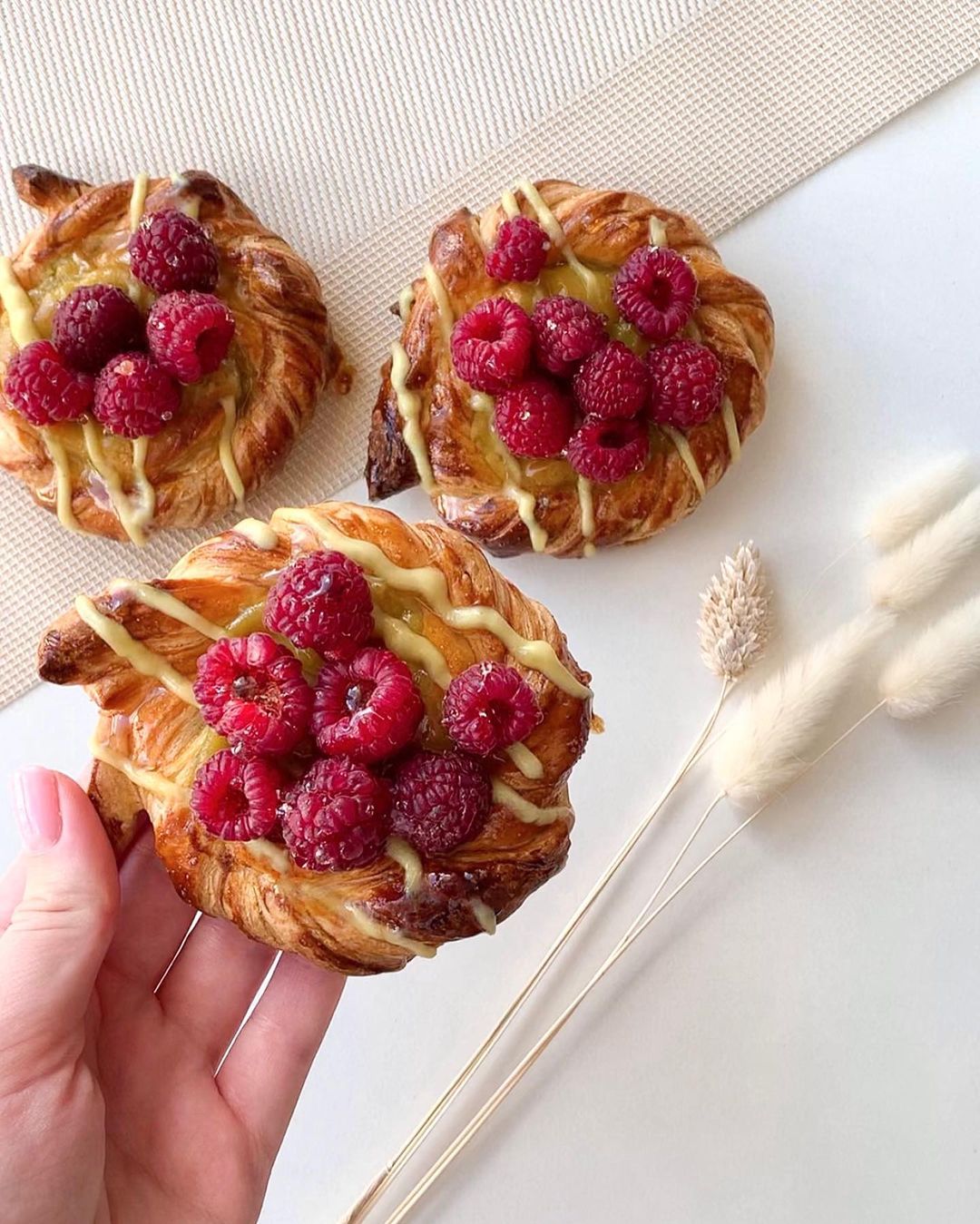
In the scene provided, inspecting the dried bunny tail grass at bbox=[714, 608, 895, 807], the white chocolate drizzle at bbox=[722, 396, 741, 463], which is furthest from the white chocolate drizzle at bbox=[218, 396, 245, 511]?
the dried bunny tail grass at bbox=[714, 608, 895, 807]

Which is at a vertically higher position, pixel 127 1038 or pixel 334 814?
pixel 334 814

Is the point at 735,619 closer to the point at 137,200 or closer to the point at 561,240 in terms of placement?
the point at 561,240

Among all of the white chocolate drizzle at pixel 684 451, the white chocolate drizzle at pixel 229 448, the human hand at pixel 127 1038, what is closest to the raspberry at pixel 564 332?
the white chocolate drizzle at pixel 684 451

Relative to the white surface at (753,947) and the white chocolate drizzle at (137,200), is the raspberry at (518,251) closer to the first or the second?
the white surface at (753,947)

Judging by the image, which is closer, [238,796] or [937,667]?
[238,796]

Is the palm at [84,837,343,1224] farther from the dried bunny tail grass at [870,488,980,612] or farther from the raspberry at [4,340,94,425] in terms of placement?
the dried bunny tail grass at [870,488,980,612]

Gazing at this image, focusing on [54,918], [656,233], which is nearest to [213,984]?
[54,918]

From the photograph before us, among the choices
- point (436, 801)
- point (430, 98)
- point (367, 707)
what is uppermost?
point (430, 98)

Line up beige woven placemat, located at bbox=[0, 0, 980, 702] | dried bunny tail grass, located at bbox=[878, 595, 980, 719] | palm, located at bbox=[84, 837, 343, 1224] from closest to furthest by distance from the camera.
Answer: palm, located at bbox=[84, 837, 343, 1224], dried bunny tail grass, located at bbox=[878, 595, 980, 719], beige woven placemat, located at bbox=[0, 0, 980, 702]
